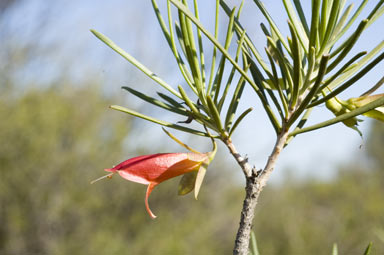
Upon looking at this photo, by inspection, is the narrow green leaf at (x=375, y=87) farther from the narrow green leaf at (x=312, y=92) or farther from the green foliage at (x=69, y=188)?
the green foliage at (x=69, y=188)

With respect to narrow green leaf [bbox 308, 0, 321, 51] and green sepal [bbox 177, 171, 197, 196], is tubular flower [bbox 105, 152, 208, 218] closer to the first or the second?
green sepal [bbox 177, 171, 197, 196]

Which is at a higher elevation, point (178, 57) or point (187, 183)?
point (178, 57)

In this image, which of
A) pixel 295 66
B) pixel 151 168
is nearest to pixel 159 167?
pixel 151 168

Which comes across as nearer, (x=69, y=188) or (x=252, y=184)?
(x=252, y=184)

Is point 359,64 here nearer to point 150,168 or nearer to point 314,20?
point 314,20

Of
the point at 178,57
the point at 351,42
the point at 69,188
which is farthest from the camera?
the point at 69,188

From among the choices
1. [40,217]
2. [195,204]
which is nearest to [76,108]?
[40,217]

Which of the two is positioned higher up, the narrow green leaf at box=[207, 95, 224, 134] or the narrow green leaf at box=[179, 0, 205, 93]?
the narrow green leaf at box=[179, 0, 205, 93]

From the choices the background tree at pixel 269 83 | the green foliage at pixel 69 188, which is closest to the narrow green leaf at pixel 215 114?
the background tree at pixel 269 83

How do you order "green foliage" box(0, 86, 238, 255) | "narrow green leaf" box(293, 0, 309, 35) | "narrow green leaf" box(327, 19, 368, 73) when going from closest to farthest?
1. "narrow green leaf" box(327, 19, 368, 73)
2. "narrow green leaf" box(293, 0, 309, 35)
3. "green foliage" box(0, 86, 238, 255)

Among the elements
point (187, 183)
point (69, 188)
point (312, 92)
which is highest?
point (312, 92)

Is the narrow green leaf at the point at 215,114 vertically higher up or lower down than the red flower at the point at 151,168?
higher up

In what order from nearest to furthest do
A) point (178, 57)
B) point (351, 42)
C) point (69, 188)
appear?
point (351, 42)
point (178, 57)
point (69, 188)

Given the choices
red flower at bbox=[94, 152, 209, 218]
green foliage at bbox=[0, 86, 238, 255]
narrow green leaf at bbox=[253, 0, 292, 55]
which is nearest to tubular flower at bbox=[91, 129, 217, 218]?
red flower at bbox=[94, 152, 209, 218]
